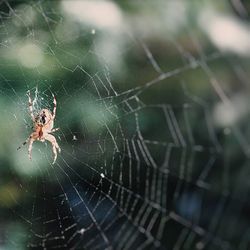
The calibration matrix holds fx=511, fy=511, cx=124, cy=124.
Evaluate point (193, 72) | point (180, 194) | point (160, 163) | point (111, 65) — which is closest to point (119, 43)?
point (111, 65)

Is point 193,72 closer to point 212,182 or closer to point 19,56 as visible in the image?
point 212,182

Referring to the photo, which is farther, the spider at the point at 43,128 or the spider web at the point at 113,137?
Result: the spider at the point at 43,128

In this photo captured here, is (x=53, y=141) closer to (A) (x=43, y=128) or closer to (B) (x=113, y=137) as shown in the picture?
(A) (x=43, y=128)

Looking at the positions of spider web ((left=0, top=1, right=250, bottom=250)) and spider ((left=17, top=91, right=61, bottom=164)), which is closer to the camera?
spider web ((left=0, top=1, right=250, bottom=250))

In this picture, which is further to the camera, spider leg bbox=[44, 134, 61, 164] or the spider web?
spider leg bbox=[44, 134, 61, 164]
